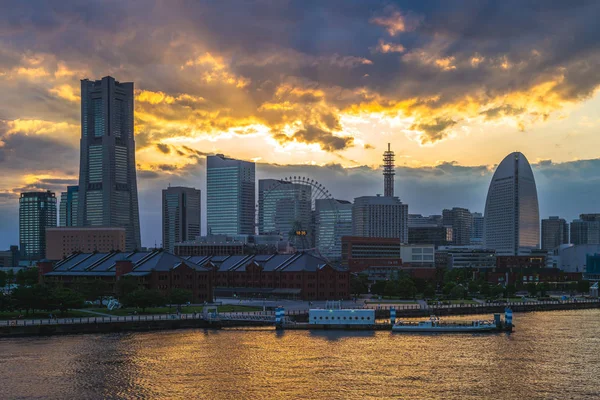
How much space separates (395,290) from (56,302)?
3571 inches

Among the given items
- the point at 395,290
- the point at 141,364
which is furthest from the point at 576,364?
the point at 395,290

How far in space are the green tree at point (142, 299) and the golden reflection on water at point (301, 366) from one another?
18.1 meters

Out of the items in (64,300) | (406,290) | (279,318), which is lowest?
(279,318)

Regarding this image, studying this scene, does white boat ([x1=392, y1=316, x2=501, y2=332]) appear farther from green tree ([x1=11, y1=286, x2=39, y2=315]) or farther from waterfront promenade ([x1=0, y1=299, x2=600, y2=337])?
green tree ([x1=11, y1=286, x2=39, y2=315])

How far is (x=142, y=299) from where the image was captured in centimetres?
13625

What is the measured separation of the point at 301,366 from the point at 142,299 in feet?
177

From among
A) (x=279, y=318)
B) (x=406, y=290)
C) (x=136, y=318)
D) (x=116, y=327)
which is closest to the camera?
(x=116, y=327)

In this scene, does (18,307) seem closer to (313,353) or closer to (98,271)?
(98,271)

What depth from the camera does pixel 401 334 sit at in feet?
400

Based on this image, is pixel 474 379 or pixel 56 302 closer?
pixel 474 379

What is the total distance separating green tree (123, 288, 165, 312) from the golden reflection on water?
59.3ft

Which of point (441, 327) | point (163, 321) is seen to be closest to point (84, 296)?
point (163, 321)

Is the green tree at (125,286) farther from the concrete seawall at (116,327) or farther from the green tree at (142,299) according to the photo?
the concrete seawall at (116,327)

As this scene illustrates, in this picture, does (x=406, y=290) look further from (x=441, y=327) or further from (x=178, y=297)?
(x=178, y=297)
